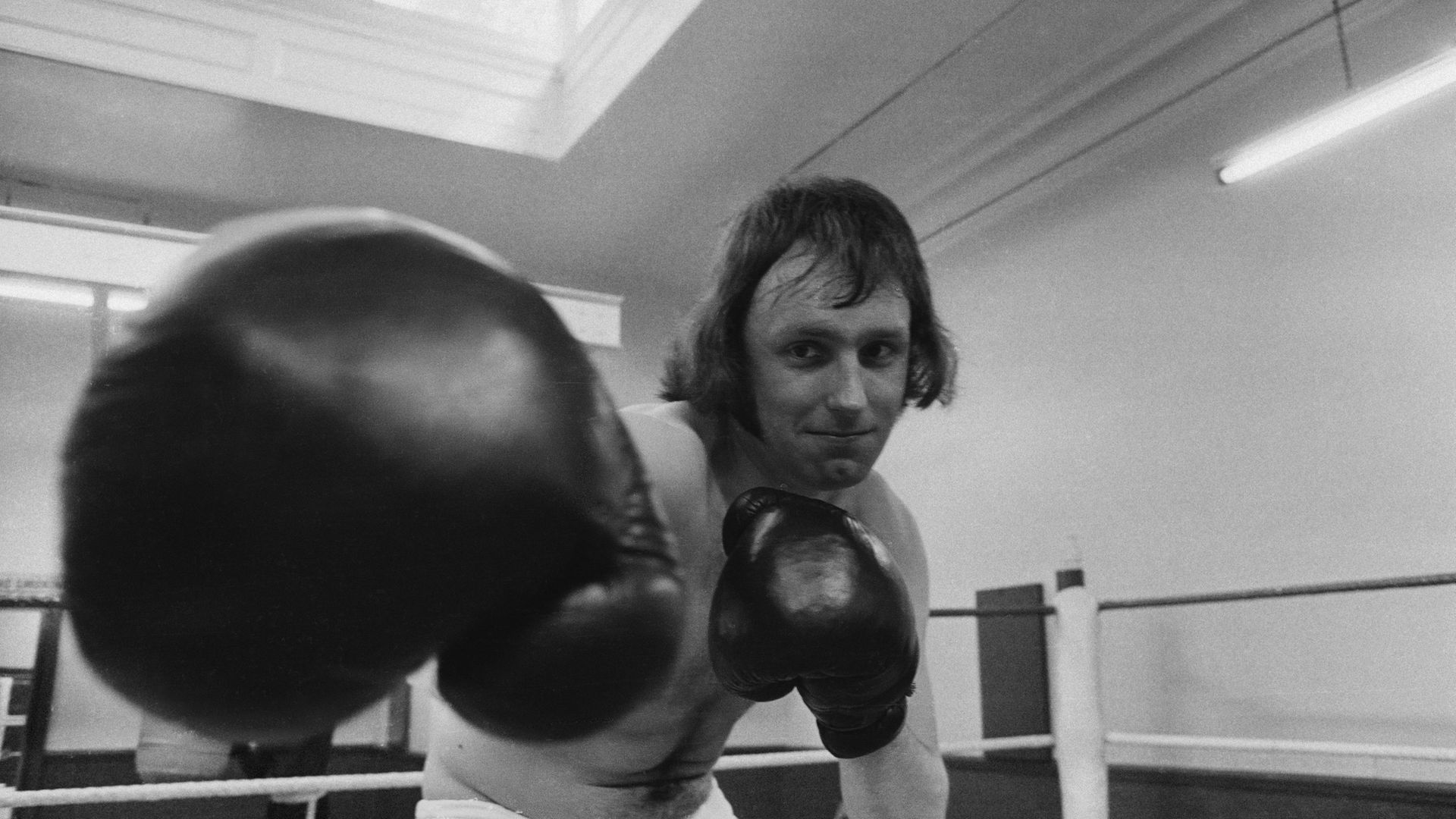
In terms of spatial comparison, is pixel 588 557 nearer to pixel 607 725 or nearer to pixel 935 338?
pixel 607 725

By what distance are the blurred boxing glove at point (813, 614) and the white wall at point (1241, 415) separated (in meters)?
2.32

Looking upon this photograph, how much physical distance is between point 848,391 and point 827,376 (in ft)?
0.13

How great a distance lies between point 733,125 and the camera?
3750 millimetres

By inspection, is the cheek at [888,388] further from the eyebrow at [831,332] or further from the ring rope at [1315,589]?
the ring rope at [1315,589]

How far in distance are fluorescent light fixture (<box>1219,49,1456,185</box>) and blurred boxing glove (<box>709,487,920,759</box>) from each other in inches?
78.8

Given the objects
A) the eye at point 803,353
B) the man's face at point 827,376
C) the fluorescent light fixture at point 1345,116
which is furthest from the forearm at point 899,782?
the fluorescent light fixture at point 1345,116

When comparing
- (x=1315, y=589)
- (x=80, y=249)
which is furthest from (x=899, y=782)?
(x=80, y=249)

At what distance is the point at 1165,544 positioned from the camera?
3.37 metres

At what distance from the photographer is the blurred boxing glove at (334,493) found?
1.36ft

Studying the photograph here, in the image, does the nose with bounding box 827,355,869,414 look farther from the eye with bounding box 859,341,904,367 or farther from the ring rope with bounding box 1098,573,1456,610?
the ring rope with bounding box 1098,573,1456,610

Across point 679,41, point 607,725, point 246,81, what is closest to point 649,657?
point 607,725

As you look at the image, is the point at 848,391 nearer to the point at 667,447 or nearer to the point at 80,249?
the point at 667,447

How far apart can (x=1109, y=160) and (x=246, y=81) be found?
2.80 meters

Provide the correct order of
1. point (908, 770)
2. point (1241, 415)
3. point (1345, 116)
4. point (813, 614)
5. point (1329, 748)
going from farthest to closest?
point (1241, 415) < point (1345, 116) < point (1329, 748) < point (908, 770) < point (813, 614)
